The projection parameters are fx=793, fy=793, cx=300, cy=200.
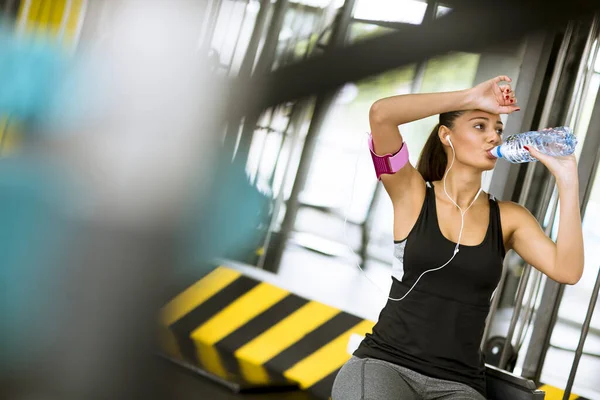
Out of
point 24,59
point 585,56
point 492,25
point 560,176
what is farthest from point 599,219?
point 24,59

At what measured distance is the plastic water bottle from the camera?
1.94 metres

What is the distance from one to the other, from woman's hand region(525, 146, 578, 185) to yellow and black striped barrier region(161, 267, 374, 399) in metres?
1.50

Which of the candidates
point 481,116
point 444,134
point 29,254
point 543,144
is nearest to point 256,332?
point 29,254

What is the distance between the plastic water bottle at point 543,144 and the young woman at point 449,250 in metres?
0.04

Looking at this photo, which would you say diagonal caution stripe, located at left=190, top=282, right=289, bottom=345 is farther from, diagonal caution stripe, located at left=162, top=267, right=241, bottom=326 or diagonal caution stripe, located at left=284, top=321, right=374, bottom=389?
diagonal caution stripe, located at left=284, top=321, right=374, bottom=389

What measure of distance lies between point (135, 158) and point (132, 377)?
94cm

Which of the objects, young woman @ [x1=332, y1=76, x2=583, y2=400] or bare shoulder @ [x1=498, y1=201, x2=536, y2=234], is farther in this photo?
bare shoulder @ [x1=498, y1=201, x2=536, y2=234]

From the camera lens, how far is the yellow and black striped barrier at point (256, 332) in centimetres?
331

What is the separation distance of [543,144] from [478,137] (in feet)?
0.61

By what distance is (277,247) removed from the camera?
12.1 feet

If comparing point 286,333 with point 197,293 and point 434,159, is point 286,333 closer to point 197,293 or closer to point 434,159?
point 197,293

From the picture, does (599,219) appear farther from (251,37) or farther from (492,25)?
(251,37)

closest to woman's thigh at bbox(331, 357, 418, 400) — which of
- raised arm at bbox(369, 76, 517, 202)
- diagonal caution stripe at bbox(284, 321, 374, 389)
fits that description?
raised arm at bbox(369, 76, 517, 202)

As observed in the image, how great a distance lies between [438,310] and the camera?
1968mm
